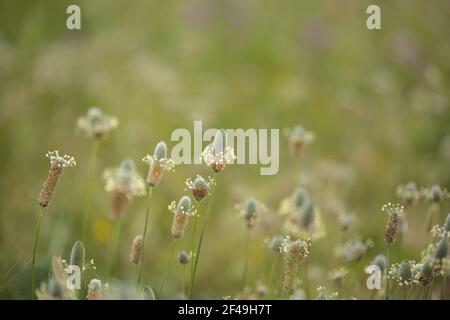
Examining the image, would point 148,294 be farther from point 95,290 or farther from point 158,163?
point 158,163

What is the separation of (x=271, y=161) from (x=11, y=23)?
1.38m

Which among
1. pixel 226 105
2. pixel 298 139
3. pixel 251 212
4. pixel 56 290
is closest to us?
pixel 56 290

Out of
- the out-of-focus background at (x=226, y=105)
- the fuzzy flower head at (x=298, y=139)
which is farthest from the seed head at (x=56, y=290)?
the fuzzy flower head at (x=298, y=139)

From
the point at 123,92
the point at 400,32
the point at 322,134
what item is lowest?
the point at 322,134

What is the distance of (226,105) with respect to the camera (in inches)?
109

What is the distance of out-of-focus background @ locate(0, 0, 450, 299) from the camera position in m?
2.13

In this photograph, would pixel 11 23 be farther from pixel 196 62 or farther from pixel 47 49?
pixel 196 62

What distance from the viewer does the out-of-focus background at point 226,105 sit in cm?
213

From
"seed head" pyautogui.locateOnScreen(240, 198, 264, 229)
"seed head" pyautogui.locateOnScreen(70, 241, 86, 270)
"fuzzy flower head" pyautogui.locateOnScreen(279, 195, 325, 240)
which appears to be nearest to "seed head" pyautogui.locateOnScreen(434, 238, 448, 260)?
"fuzzy flower head" pyautogui.locateOnScreen(279, 195, 325, 240)

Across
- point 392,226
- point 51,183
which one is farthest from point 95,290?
point 392,226

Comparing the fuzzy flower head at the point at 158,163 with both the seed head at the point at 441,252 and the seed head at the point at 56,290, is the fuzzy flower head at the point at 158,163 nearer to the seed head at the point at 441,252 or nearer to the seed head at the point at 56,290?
the seed head at the point at 56,290
